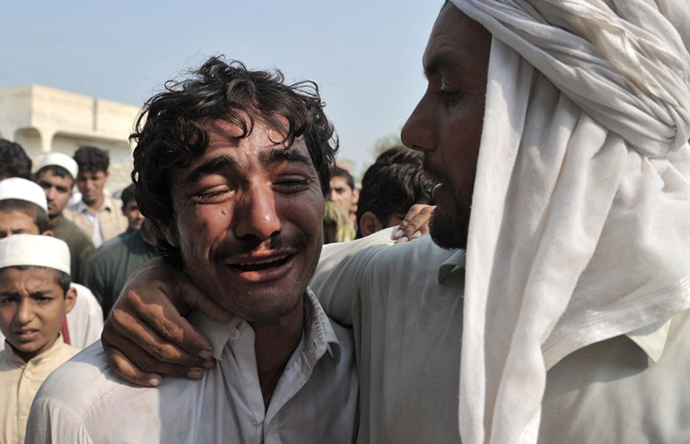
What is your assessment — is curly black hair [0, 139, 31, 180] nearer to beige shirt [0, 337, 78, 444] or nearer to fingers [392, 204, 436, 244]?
beige shirt [0, 337, 78, 444]

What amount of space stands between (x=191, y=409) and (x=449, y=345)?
2.49ft

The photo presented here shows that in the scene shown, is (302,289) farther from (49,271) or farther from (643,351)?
(49,271)

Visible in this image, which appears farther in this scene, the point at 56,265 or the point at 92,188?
the point at 92,188

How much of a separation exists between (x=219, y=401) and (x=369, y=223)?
8.95 ft

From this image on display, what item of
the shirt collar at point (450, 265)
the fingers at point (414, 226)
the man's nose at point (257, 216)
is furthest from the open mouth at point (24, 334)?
the shirt collar at point (450, 265)

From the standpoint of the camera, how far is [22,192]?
569cm

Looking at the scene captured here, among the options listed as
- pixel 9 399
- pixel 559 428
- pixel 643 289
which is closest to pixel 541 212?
pixel 643 289

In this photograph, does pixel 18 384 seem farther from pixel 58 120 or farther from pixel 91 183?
pixel 58 120

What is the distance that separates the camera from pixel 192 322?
93.3 inches

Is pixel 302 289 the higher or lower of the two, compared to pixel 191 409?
higher

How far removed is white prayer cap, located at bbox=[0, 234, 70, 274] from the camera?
4.21 metres

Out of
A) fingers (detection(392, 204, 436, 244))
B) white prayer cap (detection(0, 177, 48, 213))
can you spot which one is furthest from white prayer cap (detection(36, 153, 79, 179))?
fingers (detection(392, 204, 436, 244))

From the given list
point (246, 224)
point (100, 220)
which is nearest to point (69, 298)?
point (246, 224)

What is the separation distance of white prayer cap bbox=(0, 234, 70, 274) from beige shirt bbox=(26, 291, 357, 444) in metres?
2.16
